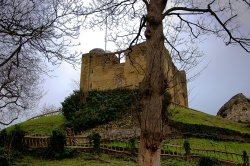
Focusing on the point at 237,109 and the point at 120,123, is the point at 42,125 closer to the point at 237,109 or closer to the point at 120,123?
the point at 120,123

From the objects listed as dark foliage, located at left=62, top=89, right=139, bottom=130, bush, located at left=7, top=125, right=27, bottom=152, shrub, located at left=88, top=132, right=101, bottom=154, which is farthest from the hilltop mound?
bush, located at left=7, top=125, right=27, bottom=152

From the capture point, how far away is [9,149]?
2138cm

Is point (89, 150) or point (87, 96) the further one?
point (87, 96)

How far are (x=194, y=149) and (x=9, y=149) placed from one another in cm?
1073

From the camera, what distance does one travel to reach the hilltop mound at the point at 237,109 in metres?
42.1

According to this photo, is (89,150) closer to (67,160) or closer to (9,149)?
(67,160)

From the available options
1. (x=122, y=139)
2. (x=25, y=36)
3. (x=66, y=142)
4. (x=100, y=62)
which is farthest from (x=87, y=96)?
(x=25, y=36)

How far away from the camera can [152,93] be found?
340 inches

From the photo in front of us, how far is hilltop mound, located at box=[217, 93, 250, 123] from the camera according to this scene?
42.1 metres

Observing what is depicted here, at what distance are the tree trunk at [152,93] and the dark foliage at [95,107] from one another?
65.0 feet

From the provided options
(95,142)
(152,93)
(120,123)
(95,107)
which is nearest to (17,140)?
(95,142)

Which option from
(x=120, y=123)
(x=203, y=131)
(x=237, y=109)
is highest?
(x=237, y=109)

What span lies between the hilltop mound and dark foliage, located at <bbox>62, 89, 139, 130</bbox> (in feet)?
51.6

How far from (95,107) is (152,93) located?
75.3 ft
